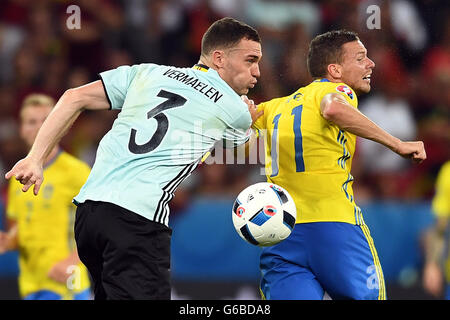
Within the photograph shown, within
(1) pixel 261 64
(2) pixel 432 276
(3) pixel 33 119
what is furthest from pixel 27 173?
(2) pixel 432 276

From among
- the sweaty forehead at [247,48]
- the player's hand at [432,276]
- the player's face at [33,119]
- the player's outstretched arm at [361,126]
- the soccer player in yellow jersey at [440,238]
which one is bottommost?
the player's hand at [432,276]

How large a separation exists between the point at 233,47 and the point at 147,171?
1.02 m

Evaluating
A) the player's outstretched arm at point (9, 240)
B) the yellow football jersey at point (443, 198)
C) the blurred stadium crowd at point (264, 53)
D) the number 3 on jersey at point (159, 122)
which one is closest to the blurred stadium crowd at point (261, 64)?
the blurred stadium crowd at point (264, 53)

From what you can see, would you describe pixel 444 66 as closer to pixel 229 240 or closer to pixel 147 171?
pixel 229 240

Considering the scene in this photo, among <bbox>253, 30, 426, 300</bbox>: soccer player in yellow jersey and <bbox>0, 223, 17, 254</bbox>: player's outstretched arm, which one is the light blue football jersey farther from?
<bbox>0, 223, 17, 254</bbox>: player's outstretched arm

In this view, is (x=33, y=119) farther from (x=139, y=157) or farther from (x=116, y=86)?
(x=139, y=157)

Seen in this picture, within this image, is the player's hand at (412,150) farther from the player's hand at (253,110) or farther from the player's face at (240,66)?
the player's hand at (253,110)

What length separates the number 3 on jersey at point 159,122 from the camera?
13.9 feet

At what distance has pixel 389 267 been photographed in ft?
27.6

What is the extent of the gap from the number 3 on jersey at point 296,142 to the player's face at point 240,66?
388 mm

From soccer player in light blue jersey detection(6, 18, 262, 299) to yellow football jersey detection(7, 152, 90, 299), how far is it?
89.7 inches

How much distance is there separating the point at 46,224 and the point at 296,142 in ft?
8.40

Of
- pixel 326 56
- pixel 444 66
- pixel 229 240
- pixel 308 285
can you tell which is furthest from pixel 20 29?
pixel 308 285

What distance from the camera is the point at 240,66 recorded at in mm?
4797
